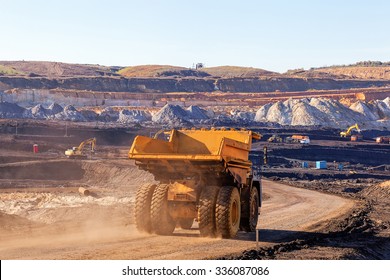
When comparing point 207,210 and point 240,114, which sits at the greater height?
point 207,210

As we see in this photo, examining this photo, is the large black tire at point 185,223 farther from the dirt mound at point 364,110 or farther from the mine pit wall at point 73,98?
the dirt mound at point 364,110

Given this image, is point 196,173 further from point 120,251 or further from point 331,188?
point 331,188

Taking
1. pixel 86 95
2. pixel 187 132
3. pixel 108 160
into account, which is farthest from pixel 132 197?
pixel 86 95

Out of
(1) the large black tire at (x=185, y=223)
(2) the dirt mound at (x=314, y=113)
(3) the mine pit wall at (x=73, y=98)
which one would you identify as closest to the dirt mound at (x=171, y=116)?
(2) the dirt mound at (x=314, y=113)

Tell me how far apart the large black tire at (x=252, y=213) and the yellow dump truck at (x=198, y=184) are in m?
0.03

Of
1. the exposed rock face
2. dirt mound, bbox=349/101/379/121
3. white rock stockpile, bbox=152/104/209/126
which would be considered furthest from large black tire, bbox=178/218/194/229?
the exposed rock face

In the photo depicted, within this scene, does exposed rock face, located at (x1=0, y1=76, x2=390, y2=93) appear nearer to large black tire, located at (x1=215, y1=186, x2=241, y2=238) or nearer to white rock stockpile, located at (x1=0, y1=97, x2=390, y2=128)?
white rock stockpile, located at (x1=0, y1=97, x2=390, y2=128)

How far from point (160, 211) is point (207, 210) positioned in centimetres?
147

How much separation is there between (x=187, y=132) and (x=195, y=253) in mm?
5331

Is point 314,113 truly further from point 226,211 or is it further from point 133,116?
point 226,211

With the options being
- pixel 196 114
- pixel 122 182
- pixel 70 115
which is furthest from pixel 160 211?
pixel 196 114

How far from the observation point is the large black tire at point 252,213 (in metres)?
21.8

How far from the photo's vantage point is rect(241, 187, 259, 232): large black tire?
2180cm

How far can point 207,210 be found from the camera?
64.8 feet
